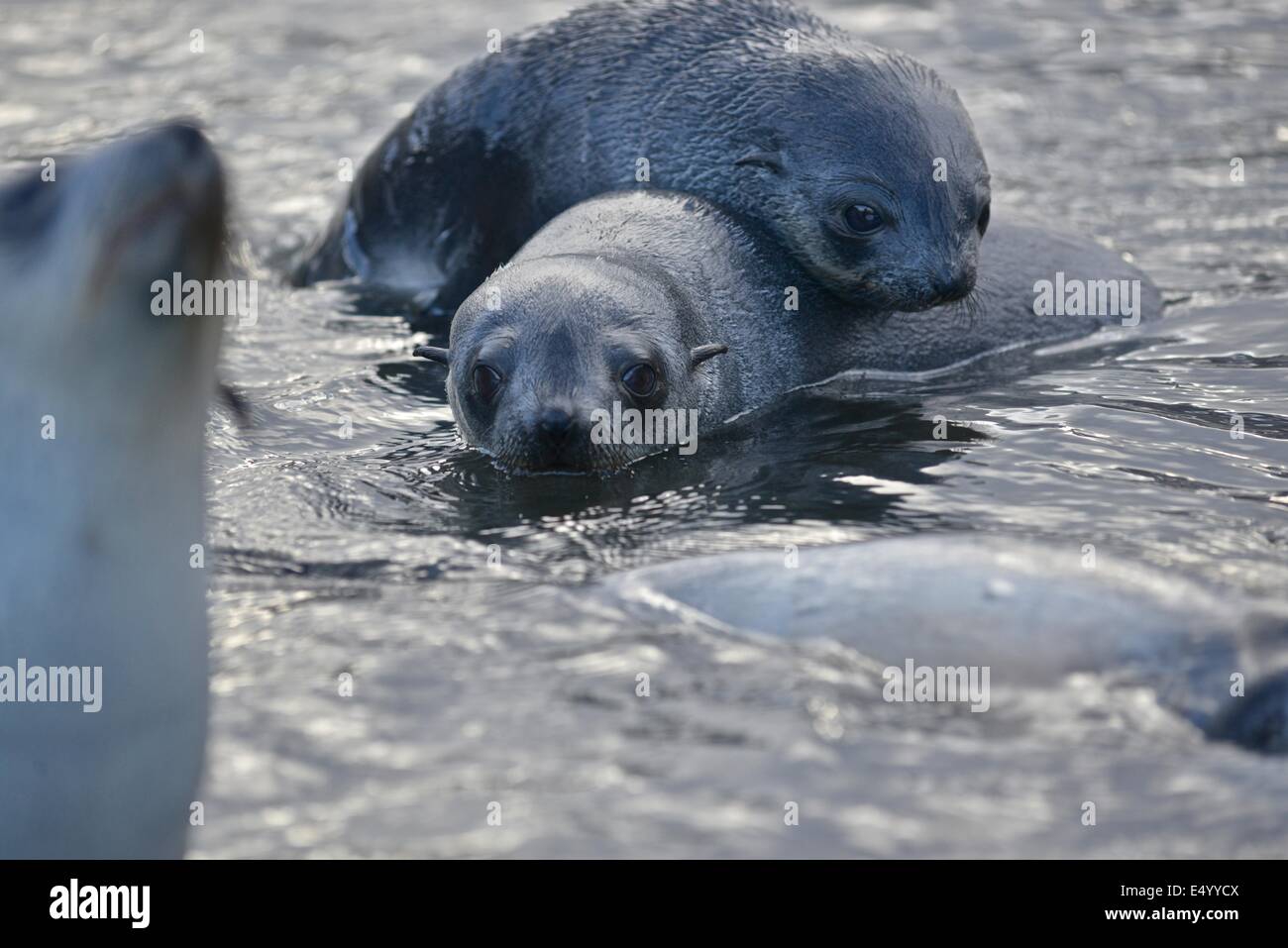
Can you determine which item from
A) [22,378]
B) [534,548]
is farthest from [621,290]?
[22,378]

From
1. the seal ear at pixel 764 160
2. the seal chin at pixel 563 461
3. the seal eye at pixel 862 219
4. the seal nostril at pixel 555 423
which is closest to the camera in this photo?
the seal nostril at pixel 555 423

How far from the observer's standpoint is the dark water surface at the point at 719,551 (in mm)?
3664

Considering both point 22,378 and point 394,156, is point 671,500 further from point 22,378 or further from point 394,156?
point 394,156

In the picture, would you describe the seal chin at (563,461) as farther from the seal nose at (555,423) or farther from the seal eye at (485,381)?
the seal eye at (485,381)

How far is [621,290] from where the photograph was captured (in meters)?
6.04

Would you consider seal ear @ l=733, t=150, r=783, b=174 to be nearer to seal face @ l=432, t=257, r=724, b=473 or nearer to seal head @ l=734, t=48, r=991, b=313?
seal head @ l=734, t=48, r=991, b=313

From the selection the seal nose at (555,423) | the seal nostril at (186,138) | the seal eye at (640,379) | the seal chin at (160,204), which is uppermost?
the seal nostril at (186,138)

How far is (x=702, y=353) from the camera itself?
614 cm

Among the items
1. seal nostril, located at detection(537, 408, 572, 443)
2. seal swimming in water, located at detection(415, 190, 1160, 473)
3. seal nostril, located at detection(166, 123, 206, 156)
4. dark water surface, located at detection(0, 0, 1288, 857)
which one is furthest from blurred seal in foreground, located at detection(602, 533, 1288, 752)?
seal nostril, located at detection(166, 123, 206, 156)

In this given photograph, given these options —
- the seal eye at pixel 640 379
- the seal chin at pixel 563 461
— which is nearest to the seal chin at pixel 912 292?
the seal eye at pixel 640 379

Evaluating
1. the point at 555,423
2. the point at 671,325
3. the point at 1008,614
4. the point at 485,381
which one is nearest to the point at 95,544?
the point at 1008,614

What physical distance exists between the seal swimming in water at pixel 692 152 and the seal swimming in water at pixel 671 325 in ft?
0.68

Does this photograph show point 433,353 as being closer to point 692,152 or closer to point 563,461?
point 563,461

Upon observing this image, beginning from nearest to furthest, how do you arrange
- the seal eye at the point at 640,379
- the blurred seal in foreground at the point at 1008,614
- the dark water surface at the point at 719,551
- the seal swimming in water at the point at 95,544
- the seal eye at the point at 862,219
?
1. the seal swimming in water at the point at 95,544
2. the dark water surface at the point at 719,551
3. the blurred seal in foreground at the point at 1008,614
4. the seal eye at the point at 640,379
5. the seal eye at the point at 862,219
